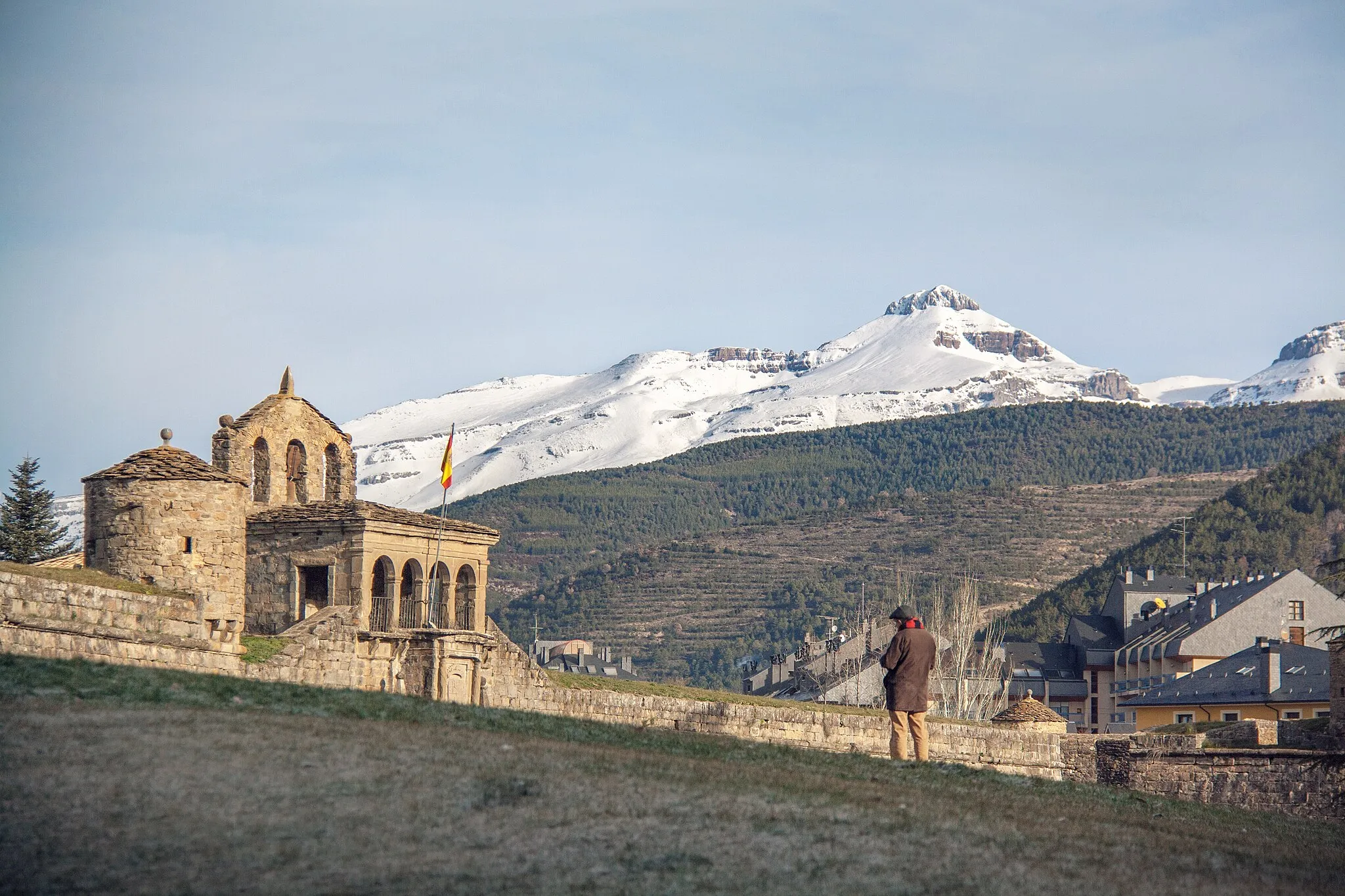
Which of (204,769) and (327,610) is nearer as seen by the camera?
(204,769)

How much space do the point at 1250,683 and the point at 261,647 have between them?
48.3 meters

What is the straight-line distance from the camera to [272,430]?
131 feet

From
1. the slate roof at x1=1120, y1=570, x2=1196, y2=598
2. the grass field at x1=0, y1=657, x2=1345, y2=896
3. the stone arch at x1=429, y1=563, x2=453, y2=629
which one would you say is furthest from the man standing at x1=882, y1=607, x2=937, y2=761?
the slate roof at x1=1120, y1=570, x2=1196, y2=598

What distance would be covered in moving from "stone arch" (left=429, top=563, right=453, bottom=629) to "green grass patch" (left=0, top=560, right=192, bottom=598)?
7.98 m

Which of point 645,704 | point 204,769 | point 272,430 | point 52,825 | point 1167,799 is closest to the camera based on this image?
point 52,825

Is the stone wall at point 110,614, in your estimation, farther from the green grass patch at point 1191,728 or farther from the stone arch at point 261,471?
the green grass patch at point 1191,728

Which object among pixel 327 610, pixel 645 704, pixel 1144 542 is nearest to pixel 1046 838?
pixel 645 704

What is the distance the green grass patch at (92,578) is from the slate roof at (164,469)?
1.93 meters

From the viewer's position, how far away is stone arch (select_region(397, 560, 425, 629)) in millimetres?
37438

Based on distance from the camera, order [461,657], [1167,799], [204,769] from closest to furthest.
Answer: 1. [204,769]
2. [1167,799]
3. [461,657]

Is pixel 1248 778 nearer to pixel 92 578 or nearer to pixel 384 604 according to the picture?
pixel 384 604

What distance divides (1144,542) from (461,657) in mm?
138572

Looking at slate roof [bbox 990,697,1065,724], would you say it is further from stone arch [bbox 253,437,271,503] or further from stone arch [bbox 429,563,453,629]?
stone arch [bbox 253,437,271,503]

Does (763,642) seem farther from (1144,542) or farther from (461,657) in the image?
(461,657)
